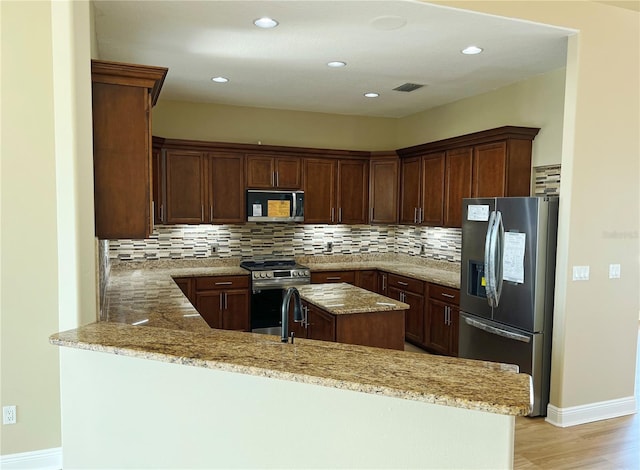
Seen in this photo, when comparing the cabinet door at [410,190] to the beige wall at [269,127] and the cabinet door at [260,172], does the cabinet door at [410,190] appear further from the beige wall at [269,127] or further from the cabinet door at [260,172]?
the cabinet door at [260,172]

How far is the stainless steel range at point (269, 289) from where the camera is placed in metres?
5.62

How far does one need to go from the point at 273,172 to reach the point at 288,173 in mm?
199

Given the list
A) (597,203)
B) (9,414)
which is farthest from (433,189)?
(9,414)

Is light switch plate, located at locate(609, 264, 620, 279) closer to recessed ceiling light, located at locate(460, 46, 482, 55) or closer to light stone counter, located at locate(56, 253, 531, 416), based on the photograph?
recessed ceiling light, located at locate(460, 46, 482, 55)

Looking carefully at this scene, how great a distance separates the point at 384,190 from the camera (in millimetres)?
6398

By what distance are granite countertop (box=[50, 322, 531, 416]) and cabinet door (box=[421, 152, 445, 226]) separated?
3896mm

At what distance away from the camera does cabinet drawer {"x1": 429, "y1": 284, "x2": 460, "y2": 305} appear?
16.0 ft

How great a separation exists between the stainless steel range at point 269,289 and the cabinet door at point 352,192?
104 cm

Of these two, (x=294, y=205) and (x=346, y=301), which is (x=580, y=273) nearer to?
(x=346, y=301)

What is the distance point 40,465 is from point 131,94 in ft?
7.48

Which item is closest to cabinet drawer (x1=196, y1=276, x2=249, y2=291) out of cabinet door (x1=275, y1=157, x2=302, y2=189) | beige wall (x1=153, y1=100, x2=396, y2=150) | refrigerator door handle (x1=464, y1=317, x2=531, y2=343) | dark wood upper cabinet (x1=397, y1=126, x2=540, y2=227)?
cabinet door (x1=275, y1=157, x2=302, y2=189)

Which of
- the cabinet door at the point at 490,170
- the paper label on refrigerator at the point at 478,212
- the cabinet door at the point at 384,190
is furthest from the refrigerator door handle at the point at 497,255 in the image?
the cabinet door at the point at 384,190

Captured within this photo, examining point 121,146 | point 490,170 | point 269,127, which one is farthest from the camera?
point 269,127

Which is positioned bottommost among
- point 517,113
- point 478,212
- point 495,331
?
point 495,331
